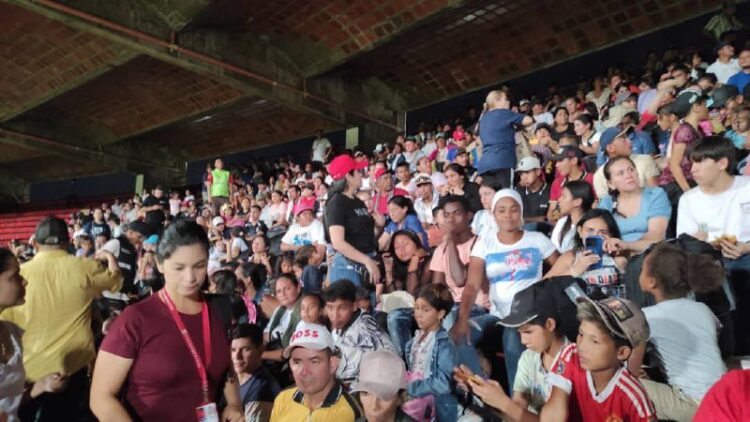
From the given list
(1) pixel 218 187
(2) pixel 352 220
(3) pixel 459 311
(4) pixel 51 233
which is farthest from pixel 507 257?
(1) pixel 218 187

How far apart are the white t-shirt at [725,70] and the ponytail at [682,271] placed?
5.38m

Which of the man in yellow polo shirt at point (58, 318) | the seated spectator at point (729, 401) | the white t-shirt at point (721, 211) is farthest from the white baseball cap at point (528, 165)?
the seated spectator at point (729, 401)

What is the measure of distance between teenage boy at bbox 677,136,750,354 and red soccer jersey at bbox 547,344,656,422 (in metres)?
1.54

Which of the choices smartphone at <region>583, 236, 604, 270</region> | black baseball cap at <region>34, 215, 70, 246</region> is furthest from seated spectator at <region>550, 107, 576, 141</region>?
black baseball cap at <region>34, 215, 70, 246</region>

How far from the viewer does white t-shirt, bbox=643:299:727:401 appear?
269cm

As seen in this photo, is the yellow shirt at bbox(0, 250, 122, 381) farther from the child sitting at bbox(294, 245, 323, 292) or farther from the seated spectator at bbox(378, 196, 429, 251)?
the seated spectator at bbox(378, 196, 429, 251)

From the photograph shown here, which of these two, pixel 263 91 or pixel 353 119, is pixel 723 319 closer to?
pixel 263 91

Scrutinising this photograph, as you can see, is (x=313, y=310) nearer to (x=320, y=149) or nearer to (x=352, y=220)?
(x=352, y=220)

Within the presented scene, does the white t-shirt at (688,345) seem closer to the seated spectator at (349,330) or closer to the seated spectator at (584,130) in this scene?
the seated spectator at (349,330)

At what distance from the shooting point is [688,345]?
8.96 feet

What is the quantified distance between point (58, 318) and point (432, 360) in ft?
6.39

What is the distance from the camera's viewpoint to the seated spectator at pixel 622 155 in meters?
4.95

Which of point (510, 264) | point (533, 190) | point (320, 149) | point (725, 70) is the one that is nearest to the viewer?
point (510, 264)

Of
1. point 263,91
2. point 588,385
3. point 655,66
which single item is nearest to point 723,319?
point 588,385
